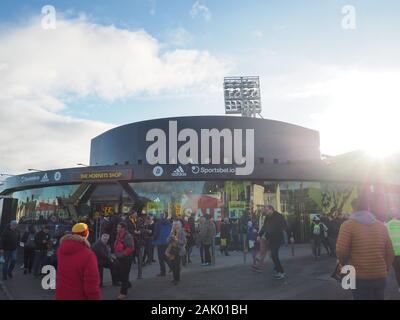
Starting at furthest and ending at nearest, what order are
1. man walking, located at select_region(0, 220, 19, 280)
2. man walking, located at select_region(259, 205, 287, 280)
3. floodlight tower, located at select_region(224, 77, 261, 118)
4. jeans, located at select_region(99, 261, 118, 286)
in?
1. floodlight tower, located at select_region(224, 77, 261, 118)
2. man walking, located at select_region(0, 220, 19, 280)
3. man walking, located at select_region(259, 205, 287, 280)
4. jeans, located at select_region(99, 261, 118, 286)

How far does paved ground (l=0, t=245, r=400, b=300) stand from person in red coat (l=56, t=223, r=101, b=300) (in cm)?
389

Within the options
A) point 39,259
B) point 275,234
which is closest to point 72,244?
point 275,234

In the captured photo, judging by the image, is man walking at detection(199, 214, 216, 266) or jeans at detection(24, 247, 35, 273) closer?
jeans at detection(24, 247, 35, 273)

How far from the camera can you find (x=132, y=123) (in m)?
29.4

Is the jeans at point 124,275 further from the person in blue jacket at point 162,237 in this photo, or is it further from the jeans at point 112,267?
the person in blue jacket at point 162,237

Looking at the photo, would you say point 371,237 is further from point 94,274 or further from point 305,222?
point 305,222

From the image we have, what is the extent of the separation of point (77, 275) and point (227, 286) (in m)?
5.45

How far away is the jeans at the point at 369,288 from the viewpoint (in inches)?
177

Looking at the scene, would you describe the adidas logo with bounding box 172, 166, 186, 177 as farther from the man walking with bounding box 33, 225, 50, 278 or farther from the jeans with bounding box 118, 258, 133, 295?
the jeans with bounding box 118, 258, 133, 295

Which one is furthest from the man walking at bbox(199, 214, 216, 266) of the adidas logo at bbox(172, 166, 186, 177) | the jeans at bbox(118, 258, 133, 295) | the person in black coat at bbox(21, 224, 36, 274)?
the adidas logo at bbox(172, 166, 186, 177)

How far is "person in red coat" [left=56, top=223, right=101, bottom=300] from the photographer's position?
4004mm

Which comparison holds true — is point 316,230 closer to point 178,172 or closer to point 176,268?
point 176,268
